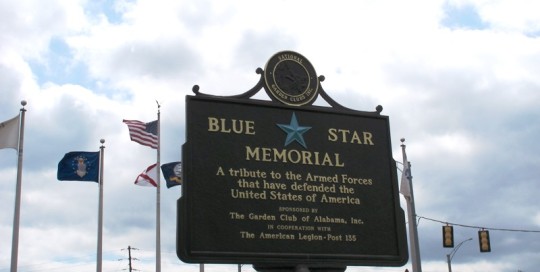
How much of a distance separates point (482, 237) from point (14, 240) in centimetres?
1744

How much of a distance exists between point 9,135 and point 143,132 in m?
5.37

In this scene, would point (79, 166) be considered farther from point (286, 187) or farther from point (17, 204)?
point (286, 187)

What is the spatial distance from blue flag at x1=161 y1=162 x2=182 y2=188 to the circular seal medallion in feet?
44.3

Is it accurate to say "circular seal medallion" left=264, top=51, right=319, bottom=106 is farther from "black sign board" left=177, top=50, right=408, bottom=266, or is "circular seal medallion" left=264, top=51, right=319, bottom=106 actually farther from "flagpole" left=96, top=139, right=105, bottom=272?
"flagpole" left=96, top=139, right=105, bottom=272

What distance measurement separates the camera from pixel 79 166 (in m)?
21.7

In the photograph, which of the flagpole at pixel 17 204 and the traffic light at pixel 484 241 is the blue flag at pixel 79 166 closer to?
the flagpole at pixel 17 204

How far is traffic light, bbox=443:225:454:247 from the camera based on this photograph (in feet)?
89.0

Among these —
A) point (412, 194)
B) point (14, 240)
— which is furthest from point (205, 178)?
point (412, 194)

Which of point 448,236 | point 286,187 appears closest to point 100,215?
point 448,236

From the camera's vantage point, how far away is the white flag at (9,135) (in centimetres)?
1865

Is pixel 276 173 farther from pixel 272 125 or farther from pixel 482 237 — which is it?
pixel 482 237

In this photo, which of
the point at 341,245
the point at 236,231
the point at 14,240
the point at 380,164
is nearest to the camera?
the point at 236,231

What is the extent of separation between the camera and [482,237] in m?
27.6

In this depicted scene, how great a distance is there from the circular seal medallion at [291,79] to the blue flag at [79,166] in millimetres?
12771
